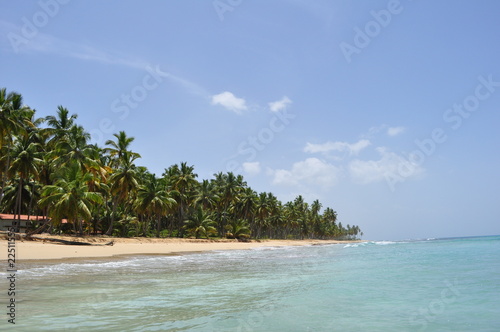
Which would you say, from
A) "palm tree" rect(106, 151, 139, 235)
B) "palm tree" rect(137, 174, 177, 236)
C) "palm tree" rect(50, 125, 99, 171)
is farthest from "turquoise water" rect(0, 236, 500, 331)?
"palm tree" rect(137, 174, 177, 236)

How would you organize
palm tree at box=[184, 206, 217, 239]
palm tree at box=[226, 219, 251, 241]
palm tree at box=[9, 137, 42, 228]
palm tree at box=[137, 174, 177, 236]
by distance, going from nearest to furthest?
palm tree at box=[9, 137, 42, 228]
palm tree at box=[137, 174, 177, 236]
palm tree at box=[184, 206, 217, 239]
palm tree at box=[226, 219, 251, 241]

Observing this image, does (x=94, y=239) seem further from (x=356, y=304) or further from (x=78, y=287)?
(x=356, y=304)

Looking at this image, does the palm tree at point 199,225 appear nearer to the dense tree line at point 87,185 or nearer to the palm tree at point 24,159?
the dense tree line at point 87,185

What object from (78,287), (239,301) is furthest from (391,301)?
(78,287)

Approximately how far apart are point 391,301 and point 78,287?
829 centimetres

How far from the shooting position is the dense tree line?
28641 mm

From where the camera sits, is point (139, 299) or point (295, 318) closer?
point (295, 318)

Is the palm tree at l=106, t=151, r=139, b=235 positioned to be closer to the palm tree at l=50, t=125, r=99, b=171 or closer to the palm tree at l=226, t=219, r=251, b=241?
the palm tree at l=50, t=125, r=99, b=171

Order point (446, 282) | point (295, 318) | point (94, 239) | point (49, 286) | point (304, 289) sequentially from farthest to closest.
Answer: point (94, 239)
point (446, 282)
point (304, 289)
point (49, 286)
point (295, 318)

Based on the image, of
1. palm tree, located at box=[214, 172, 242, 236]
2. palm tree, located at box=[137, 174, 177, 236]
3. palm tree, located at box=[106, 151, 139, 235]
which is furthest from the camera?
palm tree, located at box=[214, 172, 242, 236]

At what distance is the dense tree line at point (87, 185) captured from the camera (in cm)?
2864

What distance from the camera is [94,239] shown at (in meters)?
33.4

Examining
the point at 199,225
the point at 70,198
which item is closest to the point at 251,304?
the point at 70,198

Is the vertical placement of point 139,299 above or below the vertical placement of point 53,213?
below
